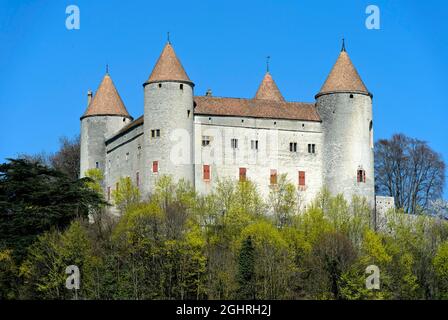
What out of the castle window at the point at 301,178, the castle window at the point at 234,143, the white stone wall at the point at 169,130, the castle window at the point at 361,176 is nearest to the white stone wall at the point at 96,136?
the white stone wall at the point at 169,130

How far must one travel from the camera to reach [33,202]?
65.8 metres

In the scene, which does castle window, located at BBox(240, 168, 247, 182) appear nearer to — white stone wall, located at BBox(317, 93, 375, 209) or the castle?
the castle

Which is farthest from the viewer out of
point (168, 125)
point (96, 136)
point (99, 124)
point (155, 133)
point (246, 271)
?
point (99, 124)

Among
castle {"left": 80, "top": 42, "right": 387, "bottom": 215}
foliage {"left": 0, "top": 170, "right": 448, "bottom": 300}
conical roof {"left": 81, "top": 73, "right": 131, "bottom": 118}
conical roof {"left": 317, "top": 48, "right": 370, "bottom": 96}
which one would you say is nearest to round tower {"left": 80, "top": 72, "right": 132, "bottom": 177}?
conical roof {"left": 81, "top": 73, "right": 131, "bottom": 118}

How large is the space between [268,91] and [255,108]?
7.38 meters

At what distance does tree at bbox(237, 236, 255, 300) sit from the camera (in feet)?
197

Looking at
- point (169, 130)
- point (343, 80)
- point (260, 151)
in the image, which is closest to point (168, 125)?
point (169, 130)

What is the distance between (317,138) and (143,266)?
19226 mm

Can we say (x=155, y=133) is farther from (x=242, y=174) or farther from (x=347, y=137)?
(x=347, y=137)

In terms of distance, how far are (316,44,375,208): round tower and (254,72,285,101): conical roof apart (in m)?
6.49

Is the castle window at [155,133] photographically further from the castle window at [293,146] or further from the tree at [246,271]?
the tree at [246,271]

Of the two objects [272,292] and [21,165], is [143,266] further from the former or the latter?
[21,165]

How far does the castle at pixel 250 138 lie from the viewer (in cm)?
7269
